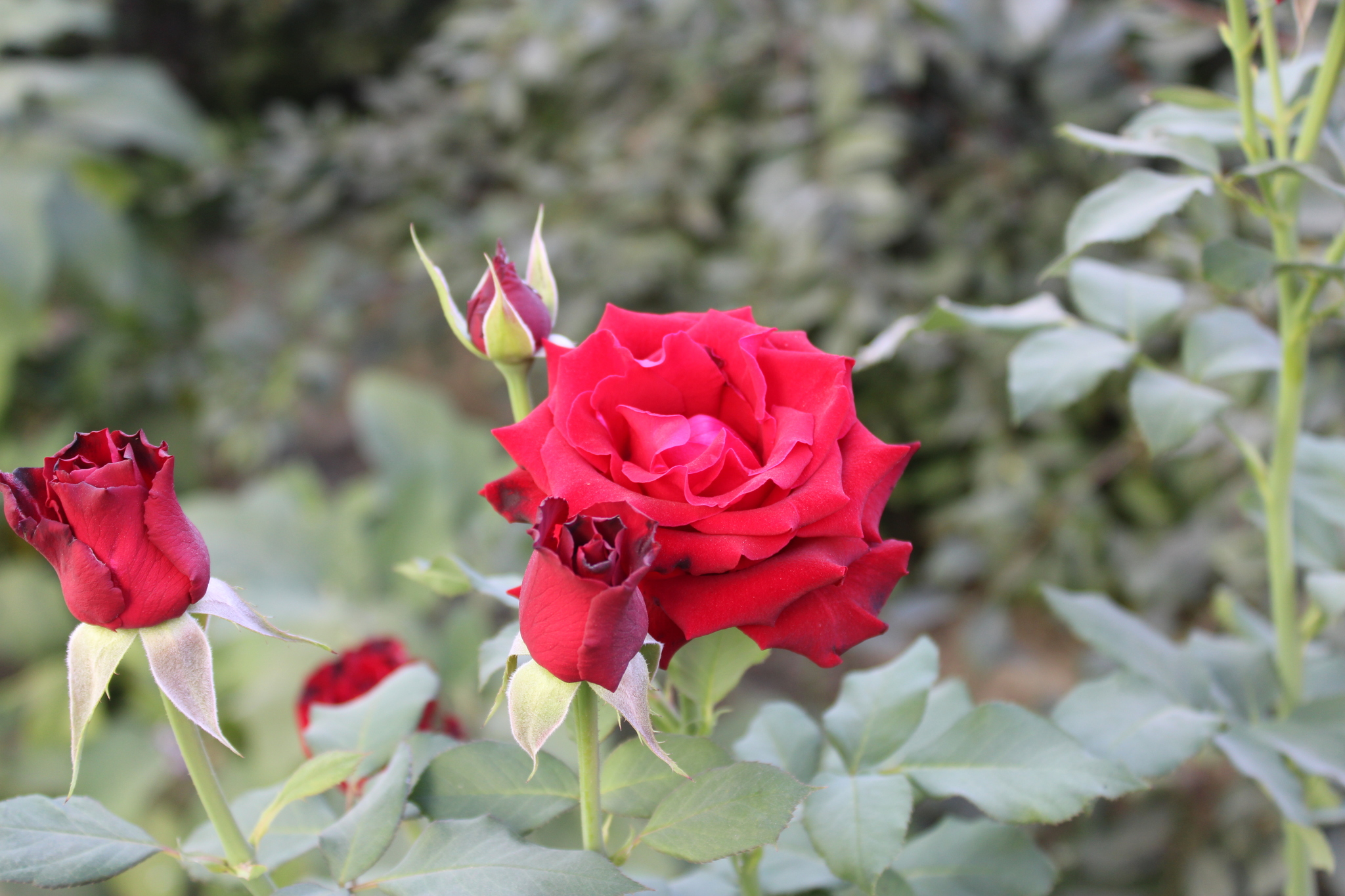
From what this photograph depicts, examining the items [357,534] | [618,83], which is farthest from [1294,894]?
[618,83]

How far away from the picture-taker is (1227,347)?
50cm

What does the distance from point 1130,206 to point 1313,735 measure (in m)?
0.26

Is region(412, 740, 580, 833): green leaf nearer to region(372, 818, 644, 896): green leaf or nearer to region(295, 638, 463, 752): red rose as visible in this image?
region(372, 818, 644, 896): green leaf

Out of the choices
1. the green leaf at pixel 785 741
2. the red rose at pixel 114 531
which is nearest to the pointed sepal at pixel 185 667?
the red rose at pixel 114 531

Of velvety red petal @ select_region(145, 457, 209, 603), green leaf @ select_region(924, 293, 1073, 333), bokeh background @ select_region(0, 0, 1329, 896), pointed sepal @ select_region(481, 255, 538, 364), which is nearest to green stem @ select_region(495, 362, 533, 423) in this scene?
pointed sepal @ select_region(481, 255, 538, 364)

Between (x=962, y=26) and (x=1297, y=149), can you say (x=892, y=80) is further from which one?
(x=1297, y=149)

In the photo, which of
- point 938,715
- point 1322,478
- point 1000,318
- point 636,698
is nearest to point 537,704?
point 636,698

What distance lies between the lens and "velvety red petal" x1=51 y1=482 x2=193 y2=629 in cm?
27

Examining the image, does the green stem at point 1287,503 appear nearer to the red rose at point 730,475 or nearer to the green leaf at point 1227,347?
the green leaf at point 1227,347

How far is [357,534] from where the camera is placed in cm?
131

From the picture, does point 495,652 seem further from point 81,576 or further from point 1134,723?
point 1134,723

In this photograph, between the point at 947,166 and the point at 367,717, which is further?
the point at 947,166

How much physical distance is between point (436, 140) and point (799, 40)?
1.92 feet

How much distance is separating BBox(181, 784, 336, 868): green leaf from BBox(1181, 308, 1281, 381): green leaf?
0.46m
